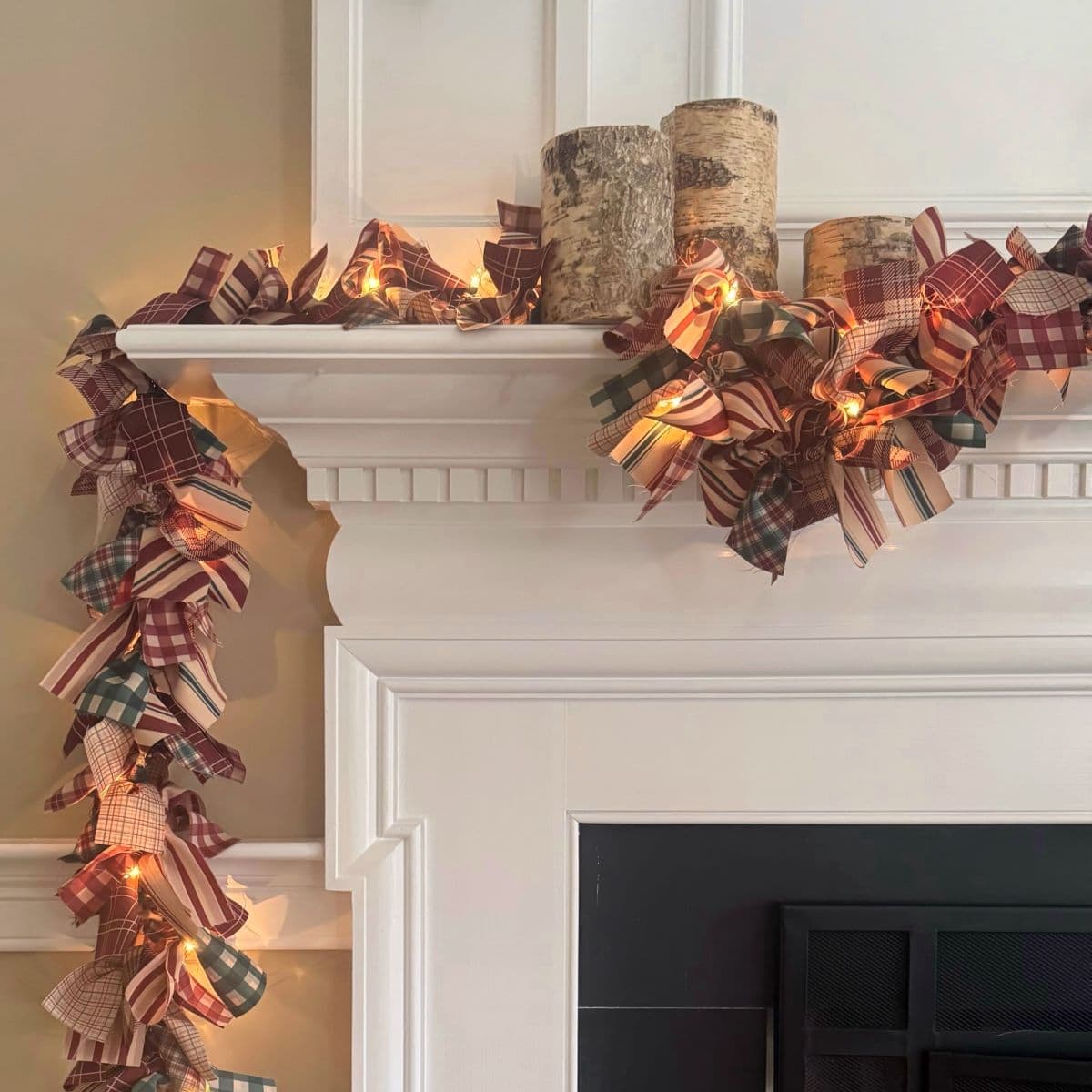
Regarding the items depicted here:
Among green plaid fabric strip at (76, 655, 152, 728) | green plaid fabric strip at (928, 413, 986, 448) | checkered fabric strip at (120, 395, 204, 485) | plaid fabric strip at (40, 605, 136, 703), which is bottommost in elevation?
green plaid fabric strip at (76, 655, 152, 728)

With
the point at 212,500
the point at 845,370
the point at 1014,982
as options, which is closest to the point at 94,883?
the point at 212,500

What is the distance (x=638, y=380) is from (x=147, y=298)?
0.57 meters

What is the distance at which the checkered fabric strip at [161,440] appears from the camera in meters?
0.85

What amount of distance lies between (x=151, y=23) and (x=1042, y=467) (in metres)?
1.02

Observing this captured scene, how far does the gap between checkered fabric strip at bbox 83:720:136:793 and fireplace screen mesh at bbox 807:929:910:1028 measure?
28.6 inches

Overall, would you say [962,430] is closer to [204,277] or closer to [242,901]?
[204,277]

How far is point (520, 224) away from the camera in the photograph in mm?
856

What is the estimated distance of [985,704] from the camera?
93 centimetres

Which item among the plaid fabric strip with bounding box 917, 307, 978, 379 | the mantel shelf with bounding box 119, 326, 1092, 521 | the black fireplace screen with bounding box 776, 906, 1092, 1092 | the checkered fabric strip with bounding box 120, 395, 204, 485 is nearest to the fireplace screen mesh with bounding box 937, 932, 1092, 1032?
the black fireplace screen with bounding box 776, 906, 1092, 1092

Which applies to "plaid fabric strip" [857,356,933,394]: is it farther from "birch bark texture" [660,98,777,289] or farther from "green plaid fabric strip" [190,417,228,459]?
"green plaid fabric strip" [190,417,228,459]

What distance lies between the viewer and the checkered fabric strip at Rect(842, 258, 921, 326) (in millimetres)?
715

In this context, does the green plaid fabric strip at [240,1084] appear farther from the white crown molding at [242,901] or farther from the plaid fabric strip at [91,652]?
the plaid fabric strip at [91,652]

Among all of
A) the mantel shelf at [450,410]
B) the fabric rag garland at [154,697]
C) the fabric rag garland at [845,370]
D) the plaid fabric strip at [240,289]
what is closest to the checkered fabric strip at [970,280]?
the fabric rag garland at [845,370]

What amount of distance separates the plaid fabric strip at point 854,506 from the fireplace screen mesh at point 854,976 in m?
0.45
